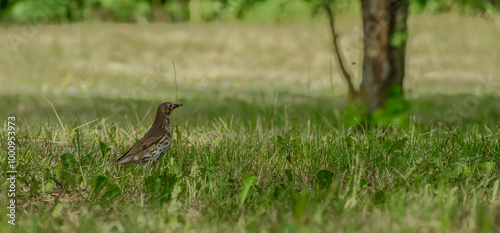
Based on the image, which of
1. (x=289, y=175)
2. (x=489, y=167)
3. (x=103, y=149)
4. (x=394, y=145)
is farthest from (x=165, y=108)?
(x=489, y=167)

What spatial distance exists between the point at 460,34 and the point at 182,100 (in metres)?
9.96

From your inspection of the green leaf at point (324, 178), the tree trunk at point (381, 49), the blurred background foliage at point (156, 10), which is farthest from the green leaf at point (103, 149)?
the blurred background foliage at point (156, 10)

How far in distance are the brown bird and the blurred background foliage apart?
15586 mm

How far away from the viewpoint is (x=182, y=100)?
930cm

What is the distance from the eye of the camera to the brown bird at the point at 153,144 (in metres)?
3.39

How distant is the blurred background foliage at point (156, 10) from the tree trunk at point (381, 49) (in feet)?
43.0

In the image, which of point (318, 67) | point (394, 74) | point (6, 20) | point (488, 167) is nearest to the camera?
point (488, 167)

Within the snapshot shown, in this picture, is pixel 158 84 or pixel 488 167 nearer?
pixel 488 167

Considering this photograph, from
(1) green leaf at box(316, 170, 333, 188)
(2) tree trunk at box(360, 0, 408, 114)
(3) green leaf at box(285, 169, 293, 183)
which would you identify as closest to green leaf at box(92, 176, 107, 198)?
(3) green leaf at box(285, 169, 293, 183)

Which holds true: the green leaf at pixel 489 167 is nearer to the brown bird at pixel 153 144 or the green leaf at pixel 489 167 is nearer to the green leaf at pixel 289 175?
the green leaf at pixel 289 175

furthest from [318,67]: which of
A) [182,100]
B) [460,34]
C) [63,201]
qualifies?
[63,201]

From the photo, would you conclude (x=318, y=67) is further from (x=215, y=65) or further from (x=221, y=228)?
(x=221, y=228)

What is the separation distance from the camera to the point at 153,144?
341 centimetres

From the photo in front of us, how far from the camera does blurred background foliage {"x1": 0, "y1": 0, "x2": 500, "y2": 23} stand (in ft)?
66.8
